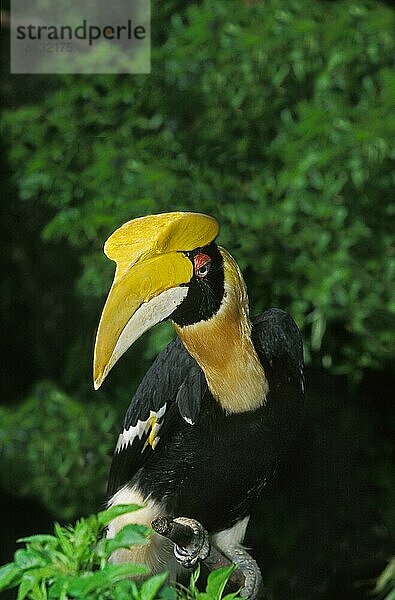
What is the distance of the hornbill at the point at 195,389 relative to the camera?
87 centimetres

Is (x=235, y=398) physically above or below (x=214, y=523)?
above

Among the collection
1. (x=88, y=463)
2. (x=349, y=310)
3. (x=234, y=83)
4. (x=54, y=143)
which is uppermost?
(x=234, y=83)

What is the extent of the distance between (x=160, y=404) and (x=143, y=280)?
150 mm

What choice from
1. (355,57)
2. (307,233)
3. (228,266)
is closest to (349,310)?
(307,233)

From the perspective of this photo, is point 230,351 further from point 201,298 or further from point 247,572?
point 247,572

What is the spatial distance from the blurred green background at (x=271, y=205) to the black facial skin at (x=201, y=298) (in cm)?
50

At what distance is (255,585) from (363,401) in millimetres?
669

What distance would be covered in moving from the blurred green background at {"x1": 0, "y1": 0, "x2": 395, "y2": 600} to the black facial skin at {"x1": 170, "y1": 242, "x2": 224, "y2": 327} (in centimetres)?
50

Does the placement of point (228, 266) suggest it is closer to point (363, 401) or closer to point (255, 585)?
point (255, 585)

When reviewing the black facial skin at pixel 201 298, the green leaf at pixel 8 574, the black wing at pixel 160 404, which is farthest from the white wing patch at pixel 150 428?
the green leaf at pixel 8 574

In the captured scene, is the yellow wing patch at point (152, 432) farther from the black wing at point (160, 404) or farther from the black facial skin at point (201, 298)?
the black facial skin at point (201, 298)

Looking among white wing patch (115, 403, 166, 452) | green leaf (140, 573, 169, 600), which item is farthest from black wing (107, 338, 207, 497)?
green leaf (140, 573, 169, 600)

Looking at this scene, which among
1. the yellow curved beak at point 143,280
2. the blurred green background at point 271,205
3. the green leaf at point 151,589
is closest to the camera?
the green leaf at point 151,589

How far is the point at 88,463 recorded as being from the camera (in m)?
1.48
